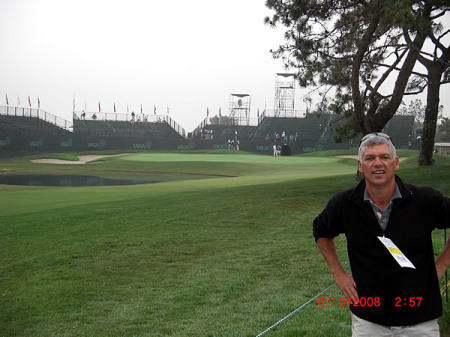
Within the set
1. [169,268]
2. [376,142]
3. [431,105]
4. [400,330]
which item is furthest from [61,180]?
[400,330]

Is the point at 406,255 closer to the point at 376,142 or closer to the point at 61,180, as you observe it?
the point at 376,142

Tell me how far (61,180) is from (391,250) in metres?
31.2

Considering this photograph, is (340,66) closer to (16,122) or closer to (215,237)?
(215,237)

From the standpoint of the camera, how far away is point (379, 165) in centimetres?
294

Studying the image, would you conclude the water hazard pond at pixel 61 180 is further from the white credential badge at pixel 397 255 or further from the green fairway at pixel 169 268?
the white credential badge at pixel 397 255

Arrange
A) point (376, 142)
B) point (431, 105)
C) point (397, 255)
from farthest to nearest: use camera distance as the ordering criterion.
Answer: point (431, 105)
point (376, 142)
point (397, 255)

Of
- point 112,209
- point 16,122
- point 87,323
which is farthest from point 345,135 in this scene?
point 16,122

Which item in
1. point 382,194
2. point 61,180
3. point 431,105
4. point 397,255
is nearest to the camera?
point 397,255

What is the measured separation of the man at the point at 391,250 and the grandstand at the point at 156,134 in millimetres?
47101

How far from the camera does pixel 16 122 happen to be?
53.8 meters

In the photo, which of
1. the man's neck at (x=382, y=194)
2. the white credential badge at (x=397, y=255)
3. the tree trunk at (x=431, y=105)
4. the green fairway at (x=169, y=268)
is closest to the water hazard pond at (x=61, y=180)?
the green fairway at (x=169, y=268)

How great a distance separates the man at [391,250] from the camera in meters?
2.81

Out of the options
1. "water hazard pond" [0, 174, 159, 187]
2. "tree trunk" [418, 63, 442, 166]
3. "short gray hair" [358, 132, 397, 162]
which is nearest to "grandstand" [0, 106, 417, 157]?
"water hazard pond" [0, 174, 159, 187]

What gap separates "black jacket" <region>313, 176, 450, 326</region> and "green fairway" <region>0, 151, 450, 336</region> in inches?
76.3
